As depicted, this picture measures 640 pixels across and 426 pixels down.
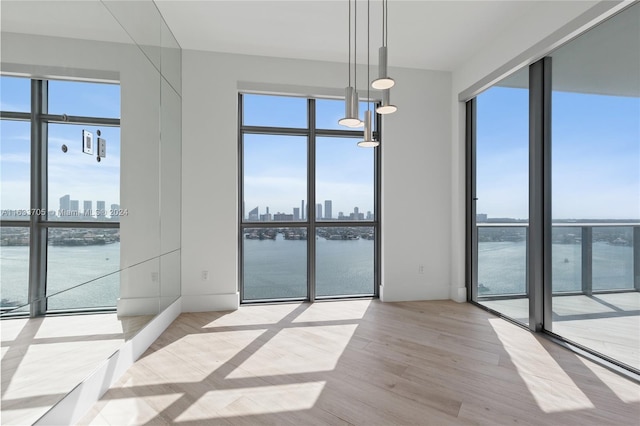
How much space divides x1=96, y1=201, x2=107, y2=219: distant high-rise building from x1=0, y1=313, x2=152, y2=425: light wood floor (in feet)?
2.01

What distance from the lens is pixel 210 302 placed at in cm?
370

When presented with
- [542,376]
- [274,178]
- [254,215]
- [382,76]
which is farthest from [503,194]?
[254,215]

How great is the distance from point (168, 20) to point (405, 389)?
3.81 meters

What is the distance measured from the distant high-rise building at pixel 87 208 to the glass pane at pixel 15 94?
24.5 inches

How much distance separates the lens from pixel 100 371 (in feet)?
6.48

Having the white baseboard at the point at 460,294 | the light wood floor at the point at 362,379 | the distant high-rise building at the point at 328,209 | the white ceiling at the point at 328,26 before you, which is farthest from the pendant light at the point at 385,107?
the white baseboard at the point at 460,294

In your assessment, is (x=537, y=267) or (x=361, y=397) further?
(x=537, y=267)

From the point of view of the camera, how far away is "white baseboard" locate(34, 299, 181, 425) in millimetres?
1623

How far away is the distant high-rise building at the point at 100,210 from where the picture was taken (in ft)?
6.62

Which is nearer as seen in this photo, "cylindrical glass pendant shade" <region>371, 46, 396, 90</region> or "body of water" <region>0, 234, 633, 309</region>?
"body of water" <region>0, 234, 633, 309</region>

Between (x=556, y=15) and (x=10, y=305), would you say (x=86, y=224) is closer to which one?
(x=10, y=305)

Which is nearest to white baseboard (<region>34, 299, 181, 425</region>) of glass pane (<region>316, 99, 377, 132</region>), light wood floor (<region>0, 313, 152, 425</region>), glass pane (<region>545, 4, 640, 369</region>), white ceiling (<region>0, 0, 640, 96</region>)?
light wood floor (<region>0, 313, 152, 425</region>)

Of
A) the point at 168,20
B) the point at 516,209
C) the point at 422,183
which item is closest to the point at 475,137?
the point at 422,183

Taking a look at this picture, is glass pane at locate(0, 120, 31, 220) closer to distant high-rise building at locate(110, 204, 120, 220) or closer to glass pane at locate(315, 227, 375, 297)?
distant high-rise building at locate(110, 204, 120, 220)
